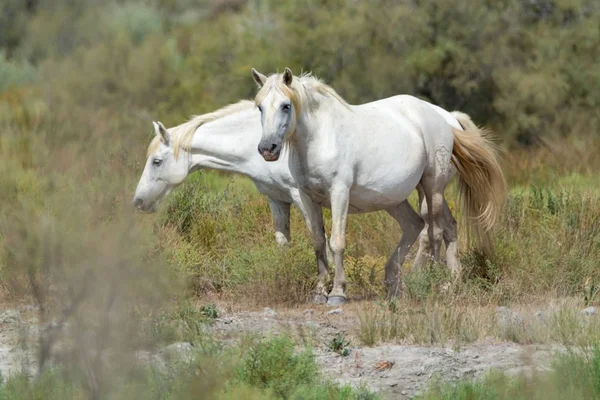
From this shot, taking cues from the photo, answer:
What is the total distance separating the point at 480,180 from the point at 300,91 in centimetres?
227

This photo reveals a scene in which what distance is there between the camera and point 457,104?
77.4ft

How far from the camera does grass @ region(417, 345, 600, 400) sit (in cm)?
642

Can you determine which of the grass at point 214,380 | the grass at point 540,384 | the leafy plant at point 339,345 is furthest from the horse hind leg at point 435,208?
the grass at point 214,380

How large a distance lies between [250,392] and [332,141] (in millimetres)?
3834

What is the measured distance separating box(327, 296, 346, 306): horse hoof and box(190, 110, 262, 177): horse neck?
5.84ft

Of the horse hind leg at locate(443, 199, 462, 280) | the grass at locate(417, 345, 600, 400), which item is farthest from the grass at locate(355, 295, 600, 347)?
the horse hind leg at locate(443, 199, 462, 280)

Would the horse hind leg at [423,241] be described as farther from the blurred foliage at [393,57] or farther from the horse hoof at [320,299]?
the blurred foliage at [393,57]

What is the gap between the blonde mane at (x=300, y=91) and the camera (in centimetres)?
969

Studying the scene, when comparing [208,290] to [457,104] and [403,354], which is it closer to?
[403,354]

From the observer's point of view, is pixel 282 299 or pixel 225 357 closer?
pixel 225 357

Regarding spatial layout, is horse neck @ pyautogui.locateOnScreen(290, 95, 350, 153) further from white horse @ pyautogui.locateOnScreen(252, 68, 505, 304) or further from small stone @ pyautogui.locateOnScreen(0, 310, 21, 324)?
small stone @ pyautogui.locateOnScreen(0, 310, 21, 324)

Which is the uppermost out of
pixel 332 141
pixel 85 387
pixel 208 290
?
pixel 332 141

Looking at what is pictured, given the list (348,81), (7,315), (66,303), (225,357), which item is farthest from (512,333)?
(348,81)

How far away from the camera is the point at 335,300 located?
32.9 feet
